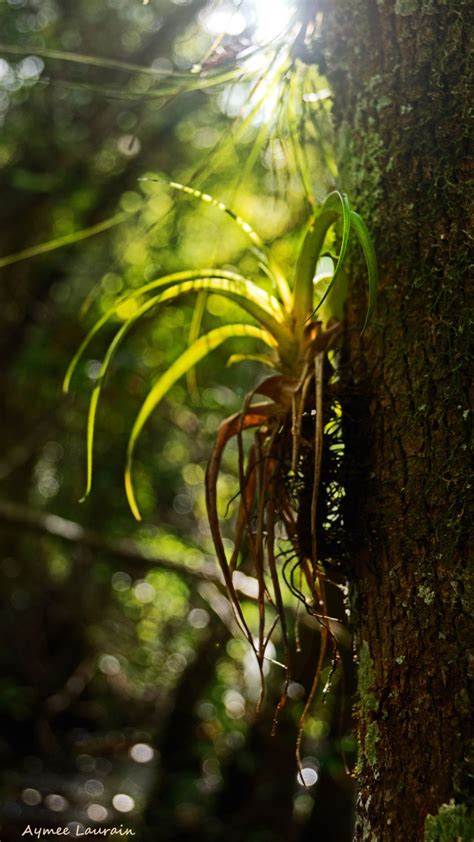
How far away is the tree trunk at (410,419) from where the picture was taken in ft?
2.19

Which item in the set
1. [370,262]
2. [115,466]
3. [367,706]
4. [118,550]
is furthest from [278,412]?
[115,466]

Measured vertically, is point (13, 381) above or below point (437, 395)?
above

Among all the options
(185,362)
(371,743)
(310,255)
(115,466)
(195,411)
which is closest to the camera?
(371,743)

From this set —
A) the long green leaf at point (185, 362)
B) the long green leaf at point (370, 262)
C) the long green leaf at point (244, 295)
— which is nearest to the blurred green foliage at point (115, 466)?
the long green leaf at point (185, 362)

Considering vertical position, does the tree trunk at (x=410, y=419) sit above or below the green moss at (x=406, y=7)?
below

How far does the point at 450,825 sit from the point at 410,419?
1.31 ft

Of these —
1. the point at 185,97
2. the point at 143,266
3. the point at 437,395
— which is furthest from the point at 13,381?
the point at 437,395

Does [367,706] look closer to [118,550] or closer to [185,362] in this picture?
[185,362]

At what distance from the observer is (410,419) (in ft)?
2.63

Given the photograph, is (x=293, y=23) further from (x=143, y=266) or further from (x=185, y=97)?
(x=185, y=97)

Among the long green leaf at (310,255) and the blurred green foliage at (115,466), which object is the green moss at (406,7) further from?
the blurred green foliage at (115,466)

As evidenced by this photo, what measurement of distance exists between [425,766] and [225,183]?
3.42m

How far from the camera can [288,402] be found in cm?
101

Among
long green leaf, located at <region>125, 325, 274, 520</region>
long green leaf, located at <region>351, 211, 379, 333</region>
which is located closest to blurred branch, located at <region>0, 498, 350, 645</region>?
long green leaf, located at <region>125, 325, 274, 520</region>
